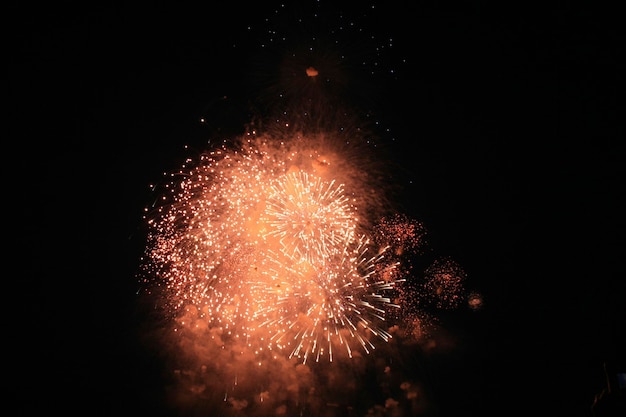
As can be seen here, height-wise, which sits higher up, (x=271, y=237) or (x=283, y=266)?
(x=271, y=237)

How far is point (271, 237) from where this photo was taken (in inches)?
291

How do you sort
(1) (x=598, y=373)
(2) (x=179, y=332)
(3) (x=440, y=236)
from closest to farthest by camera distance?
(1) (x=598, y=373), (2) (x=179, y=332), (3) (x=440, y=236)

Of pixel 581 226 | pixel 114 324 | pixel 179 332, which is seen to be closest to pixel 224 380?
pixel 179 332

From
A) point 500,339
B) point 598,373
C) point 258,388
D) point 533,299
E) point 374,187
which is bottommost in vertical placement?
point 258,388

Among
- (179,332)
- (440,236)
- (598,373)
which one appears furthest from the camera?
(440,236)

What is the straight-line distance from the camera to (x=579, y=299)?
8695 mm

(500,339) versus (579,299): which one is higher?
(579,299)

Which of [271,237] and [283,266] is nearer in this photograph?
[271,237]

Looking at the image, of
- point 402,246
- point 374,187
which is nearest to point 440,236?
point 402,246

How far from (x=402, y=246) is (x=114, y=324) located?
270 inches

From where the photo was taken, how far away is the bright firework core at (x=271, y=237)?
23.8ft

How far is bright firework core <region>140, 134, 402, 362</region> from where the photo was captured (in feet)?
23.8

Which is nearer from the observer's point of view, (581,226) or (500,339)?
(500,339)

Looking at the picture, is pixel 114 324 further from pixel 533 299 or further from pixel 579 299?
pixel 579 299
